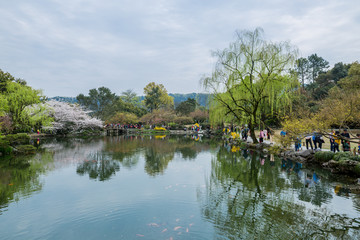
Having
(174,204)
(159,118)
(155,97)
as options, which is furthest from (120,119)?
(174,204)

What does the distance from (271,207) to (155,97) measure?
51.0 meters

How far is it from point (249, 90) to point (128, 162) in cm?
855

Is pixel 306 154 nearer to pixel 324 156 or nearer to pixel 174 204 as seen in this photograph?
pixel 324 156

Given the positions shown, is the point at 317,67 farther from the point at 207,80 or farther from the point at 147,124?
the point at 207,80

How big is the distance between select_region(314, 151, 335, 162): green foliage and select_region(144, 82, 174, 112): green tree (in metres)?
45.8

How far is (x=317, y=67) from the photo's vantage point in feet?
147

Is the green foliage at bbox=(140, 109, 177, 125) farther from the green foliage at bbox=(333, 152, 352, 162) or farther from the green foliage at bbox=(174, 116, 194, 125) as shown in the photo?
the green foliage at bbox=(333, 152, 352, 162)

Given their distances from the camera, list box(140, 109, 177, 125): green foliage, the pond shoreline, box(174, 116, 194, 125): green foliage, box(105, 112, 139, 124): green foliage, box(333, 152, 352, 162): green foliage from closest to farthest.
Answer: the pond shoreline, box(333, 152, 352, 162): green foliage, box(105, 112, 139, 124): green foliage, box(140, 109, 177, 125): green foliage, box(174, 116, 194, 125): green foliage

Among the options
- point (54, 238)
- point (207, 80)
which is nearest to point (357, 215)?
point (54, 238)

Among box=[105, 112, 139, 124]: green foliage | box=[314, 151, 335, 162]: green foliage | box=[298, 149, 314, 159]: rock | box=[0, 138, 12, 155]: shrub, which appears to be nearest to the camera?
box=[314, 151, 335, 162]: green foliage

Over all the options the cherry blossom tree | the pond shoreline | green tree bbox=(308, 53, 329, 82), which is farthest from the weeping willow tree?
green tree bbox=(308, 53, 329, 82)

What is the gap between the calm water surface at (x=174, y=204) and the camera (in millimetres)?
4344

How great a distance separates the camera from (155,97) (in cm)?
5522

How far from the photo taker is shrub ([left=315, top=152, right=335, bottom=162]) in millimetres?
9875
